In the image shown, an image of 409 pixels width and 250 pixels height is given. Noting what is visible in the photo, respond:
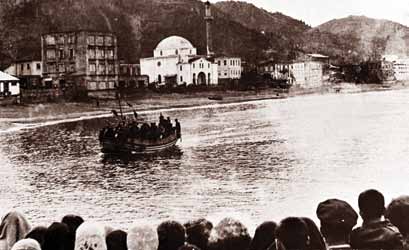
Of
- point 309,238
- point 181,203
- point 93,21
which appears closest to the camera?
point 309,238

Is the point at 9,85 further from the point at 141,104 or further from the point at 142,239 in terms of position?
the point at 142,239

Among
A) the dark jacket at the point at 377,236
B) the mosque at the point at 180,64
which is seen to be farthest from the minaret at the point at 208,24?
the dark jacket at the point at 377,236

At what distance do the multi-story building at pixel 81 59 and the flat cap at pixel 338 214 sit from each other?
128 centimetres

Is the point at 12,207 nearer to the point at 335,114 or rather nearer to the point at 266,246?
the point at 266,246

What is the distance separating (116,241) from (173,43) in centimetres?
128

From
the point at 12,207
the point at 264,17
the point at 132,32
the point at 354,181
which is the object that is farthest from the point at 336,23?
the point at 12,207

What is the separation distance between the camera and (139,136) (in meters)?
3.14

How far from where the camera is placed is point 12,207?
262 centimetres

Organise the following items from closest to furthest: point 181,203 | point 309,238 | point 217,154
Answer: point 309,238 → point 181,203 → point 217,154

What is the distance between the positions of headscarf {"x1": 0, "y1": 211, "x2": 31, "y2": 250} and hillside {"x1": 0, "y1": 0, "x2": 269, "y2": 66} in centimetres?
94

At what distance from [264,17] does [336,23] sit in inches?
13.8

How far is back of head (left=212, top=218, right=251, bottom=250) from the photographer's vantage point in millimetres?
2133

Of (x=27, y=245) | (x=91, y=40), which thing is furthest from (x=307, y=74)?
(x=27, y=245)

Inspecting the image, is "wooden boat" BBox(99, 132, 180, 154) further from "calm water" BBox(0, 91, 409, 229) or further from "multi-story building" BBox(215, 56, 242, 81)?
"multi-story building" BBox(215, 56, 242, 81)
